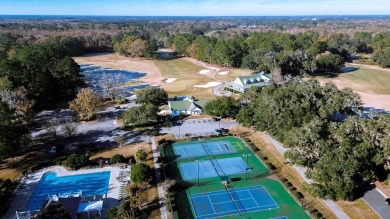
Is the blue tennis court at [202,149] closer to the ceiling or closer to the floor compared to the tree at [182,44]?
closer to the floor

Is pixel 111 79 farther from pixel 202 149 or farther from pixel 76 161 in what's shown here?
pixel 76 161

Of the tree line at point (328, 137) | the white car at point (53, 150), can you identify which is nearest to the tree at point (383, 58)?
the tree line at point (328, 137)

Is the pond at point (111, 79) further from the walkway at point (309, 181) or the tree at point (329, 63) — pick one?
the tree at point (329, 63)

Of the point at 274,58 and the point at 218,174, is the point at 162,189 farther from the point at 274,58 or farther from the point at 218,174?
the point at 274,58

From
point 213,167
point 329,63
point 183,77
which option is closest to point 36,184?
point 213,167

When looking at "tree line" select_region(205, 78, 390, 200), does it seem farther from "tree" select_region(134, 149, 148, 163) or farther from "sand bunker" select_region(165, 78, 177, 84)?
"sand bunker" select_region(165, 78, 177, 84)

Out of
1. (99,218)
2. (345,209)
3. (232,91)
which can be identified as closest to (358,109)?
(345,209)
